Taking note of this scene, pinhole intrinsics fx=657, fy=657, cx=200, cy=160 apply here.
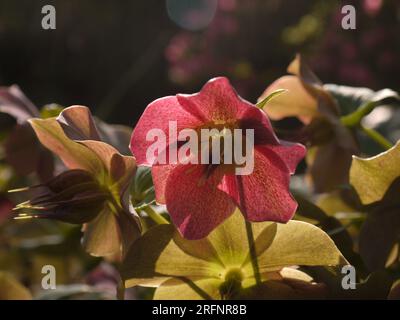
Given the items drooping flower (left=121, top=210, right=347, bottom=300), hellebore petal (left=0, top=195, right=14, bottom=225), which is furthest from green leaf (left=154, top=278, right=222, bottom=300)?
hellebore petal (left=0, top=195, right=14, bottom=225)

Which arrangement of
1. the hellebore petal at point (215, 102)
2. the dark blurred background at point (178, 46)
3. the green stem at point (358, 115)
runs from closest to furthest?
the hellebore petal at point (215, 102), the green stem at point (358, 115), the dark blurred background at point (178, 46)

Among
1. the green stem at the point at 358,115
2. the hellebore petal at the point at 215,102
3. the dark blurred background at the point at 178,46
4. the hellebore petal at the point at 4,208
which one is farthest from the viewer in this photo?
the dark blurred background at the point at 178,46

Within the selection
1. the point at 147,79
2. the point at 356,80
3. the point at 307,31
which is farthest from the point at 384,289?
the point at 147,79

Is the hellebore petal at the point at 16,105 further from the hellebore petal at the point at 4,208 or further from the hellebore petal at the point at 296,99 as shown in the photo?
the hellebore petal at the point at 4,208

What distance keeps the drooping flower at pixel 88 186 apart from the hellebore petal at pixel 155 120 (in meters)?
0.02

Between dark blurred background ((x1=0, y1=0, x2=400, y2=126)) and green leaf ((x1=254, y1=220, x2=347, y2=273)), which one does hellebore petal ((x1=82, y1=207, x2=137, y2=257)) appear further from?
dark blurred background ((x1=0, y1=0, x2=400, y2=126))

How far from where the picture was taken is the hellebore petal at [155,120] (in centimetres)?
35

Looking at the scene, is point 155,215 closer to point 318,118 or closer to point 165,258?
point 165,258

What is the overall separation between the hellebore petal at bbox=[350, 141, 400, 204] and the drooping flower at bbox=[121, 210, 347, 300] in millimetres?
65

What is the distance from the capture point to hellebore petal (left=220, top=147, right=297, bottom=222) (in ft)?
1.14

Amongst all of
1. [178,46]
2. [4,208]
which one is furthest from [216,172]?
[178,46]

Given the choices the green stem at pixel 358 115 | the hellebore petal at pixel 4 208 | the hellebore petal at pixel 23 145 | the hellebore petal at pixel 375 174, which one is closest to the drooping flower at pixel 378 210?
the hellebore petal at pixel 375 174

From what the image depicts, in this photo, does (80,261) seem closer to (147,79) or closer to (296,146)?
(296,146)

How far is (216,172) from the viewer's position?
1.22 ft
